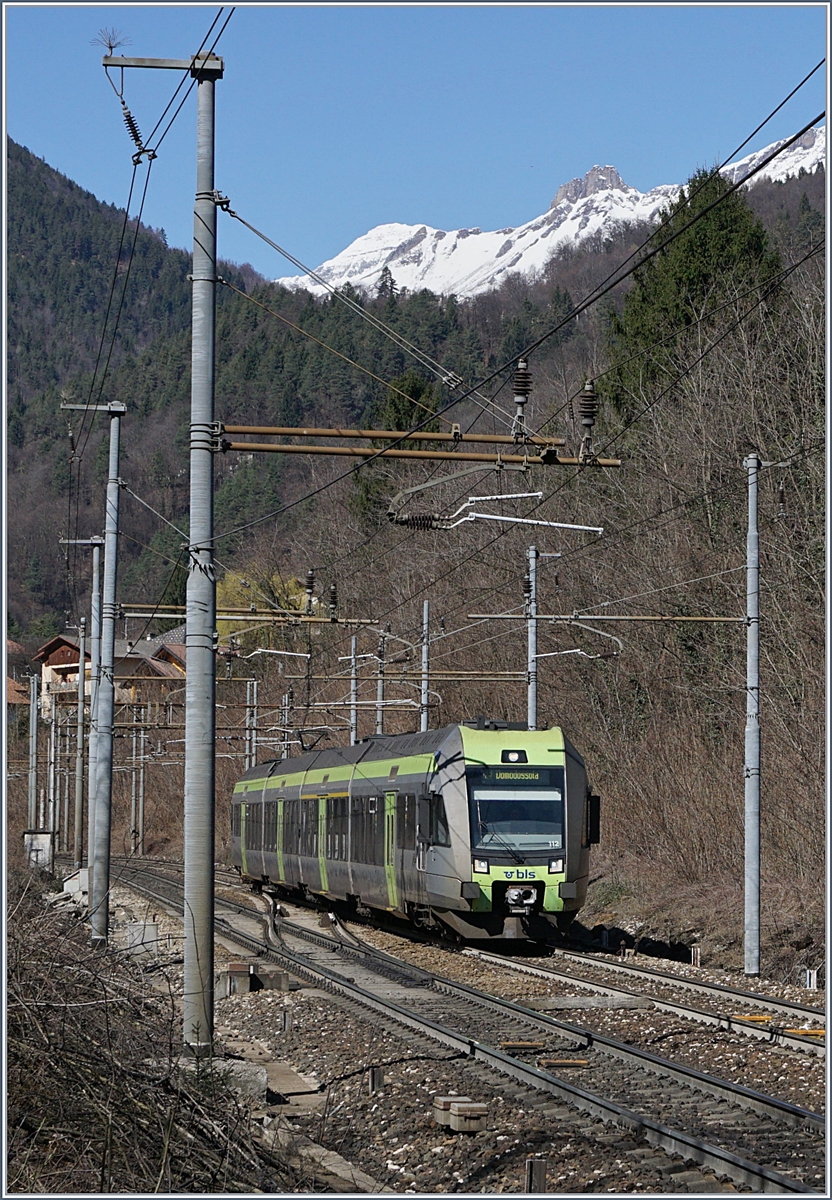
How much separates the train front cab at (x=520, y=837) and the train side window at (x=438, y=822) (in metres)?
0.25

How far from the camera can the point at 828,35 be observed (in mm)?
9938

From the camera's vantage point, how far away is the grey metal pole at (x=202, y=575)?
11891 mm

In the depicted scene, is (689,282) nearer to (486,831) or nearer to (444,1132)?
(486,831)

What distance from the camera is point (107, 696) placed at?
80.3ft

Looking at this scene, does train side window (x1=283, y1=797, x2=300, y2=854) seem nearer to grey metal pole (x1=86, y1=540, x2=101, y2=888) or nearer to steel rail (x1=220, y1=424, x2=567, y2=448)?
grey metal pole (x1=86, y1=540, x2=101, y2=888)

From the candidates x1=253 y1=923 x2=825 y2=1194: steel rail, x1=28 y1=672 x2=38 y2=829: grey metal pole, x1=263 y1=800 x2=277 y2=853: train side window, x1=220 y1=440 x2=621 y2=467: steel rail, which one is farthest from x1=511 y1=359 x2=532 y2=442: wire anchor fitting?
x1=28 y1=672 x2=38 y2=829: grey metal pole

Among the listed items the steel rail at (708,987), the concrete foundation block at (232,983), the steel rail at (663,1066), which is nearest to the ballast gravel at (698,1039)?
the steel rail at (663,1066)

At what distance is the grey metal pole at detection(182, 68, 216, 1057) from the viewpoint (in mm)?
11891

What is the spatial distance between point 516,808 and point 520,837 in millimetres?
410

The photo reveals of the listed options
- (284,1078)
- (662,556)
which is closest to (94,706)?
(284,1078)

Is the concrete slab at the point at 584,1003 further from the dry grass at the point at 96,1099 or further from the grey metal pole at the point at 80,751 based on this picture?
the grey metal pole at the point at 80,751

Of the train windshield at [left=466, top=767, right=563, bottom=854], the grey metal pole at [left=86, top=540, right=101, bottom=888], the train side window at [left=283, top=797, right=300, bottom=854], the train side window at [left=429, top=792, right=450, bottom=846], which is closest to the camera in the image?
the train windshield at [left=466, top=767, right=563, bottom=854]

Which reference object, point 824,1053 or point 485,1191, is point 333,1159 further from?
point 824,1053

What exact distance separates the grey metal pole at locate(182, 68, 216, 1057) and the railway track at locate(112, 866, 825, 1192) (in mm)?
2576
